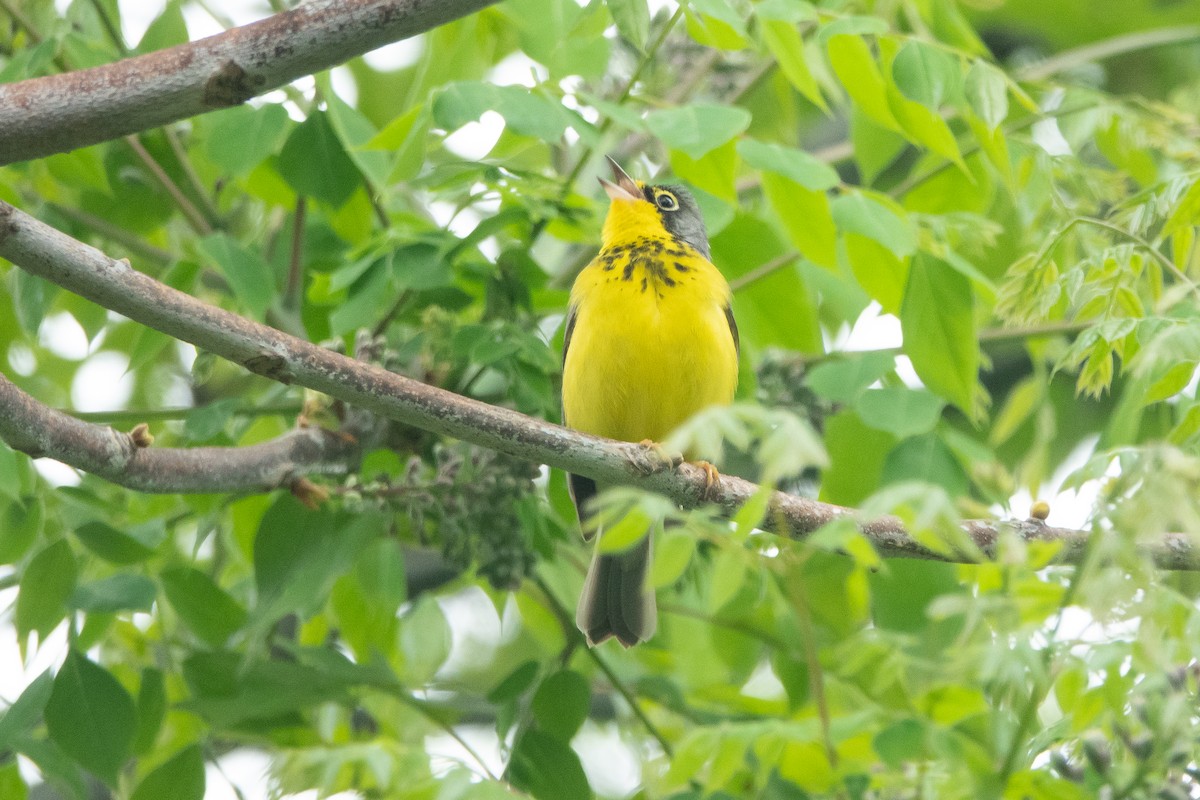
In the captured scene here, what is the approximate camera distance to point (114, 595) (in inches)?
187

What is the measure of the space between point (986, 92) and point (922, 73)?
0.23 metres

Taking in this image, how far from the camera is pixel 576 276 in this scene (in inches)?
256

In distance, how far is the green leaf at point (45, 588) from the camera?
4539 mm

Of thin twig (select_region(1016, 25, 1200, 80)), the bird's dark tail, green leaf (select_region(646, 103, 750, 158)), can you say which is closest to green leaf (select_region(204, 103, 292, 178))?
green leaf (select_region(646, 103, 750, 158))

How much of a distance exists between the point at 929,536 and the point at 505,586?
2.66 metres

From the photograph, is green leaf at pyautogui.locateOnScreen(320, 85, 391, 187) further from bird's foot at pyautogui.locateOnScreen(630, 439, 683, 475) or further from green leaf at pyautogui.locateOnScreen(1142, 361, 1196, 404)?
green leaf at pyautogui.locateOnScreen(1142, 361, 1196, 404)

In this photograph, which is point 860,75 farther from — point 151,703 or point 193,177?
point 151,703

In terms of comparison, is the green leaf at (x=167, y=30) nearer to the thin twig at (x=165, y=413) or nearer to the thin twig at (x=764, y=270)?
the thin twig at (x=165, y=413)

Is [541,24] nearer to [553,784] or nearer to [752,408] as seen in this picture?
[752,408]

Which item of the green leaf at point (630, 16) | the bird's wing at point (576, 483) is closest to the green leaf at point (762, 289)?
the bird's wing at point (576, 483)

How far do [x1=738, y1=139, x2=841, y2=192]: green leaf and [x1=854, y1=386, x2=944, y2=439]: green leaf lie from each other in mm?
891

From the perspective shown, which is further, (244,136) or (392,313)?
(392,313)

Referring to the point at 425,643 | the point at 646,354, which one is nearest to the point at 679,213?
the point at 646,354

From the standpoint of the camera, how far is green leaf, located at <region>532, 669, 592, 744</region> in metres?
5.17
